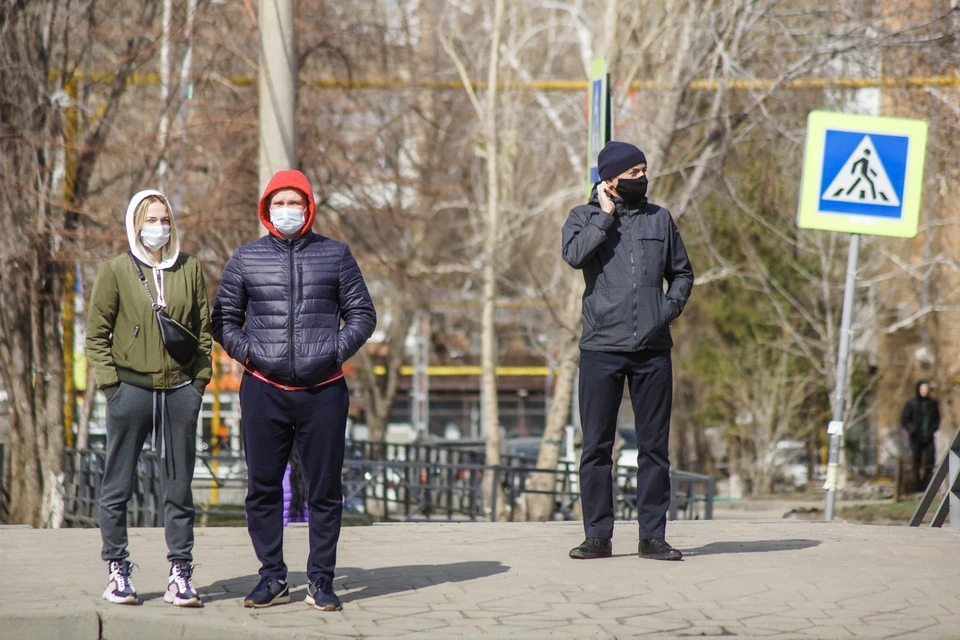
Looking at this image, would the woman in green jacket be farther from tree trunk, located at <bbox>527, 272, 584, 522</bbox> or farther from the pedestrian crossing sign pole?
tree trunk, located at <bbox>527, 272, 584, 522</bbox>

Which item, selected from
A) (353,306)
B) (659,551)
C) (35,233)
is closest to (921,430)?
(35,233)

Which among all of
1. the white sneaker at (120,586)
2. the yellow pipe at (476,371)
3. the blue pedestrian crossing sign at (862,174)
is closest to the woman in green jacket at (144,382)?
the white sneaker at (120,586)

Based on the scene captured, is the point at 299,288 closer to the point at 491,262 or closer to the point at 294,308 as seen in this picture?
the point at 294,308

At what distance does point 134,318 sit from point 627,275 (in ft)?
7.70

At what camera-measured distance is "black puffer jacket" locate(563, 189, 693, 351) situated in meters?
6.41

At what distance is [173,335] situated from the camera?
5.55 m

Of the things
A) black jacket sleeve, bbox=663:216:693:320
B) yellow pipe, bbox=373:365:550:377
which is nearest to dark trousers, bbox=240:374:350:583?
black jacket sleeve, bbox=663:216:693:320

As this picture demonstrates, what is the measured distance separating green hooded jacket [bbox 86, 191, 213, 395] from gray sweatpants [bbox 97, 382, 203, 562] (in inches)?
2.8

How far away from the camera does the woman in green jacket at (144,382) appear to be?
556 centimetres

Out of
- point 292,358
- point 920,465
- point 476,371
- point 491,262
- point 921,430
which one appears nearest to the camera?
point 292,358

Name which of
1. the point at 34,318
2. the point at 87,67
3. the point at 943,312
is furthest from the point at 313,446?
the point at 943,312

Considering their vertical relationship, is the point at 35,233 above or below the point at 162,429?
above

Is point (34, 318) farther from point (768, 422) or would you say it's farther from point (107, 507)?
point (768, 422)

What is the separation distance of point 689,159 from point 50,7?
25.9ft
